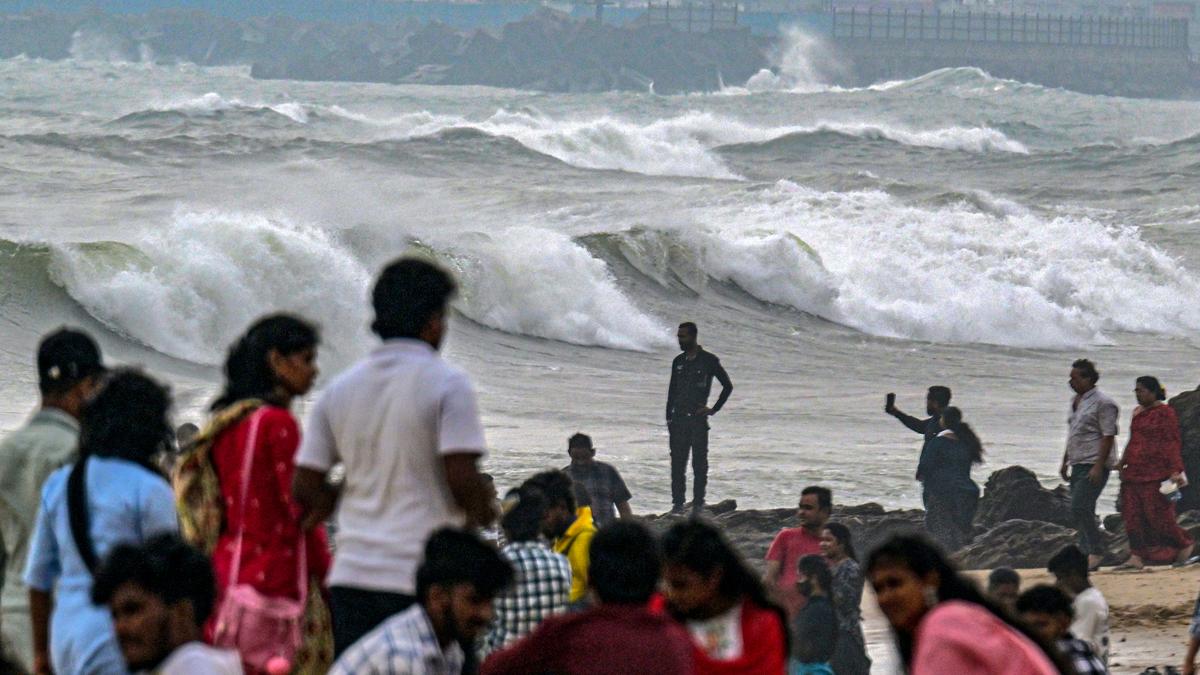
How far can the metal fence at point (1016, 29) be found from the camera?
100875 mm

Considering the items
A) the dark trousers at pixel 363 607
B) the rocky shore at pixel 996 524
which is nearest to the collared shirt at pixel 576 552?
the dark trousers at pixel 363 607

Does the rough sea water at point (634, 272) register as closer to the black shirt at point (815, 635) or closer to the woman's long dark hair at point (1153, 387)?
the woman's long dark hair at point (1153, 387)

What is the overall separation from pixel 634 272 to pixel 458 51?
264 feet

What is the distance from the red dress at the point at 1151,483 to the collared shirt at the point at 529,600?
5959 mm

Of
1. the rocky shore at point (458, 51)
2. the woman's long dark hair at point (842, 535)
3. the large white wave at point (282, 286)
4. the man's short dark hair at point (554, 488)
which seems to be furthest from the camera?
the rocky shore at point (458, 51)

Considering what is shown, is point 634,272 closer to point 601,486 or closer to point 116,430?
point 601,486

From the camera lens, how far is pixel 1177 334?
25.9 metres

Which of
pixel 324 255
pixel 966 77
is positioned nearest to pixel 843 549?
pixel 324 255

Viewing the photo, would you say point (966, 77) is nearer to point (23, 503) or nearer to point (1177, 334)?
point (1177, 334)

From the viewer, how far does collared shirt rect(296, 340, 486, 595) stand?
12.1ft

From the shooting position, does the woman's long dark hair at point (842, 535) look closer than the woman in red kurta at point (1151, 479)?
Yes

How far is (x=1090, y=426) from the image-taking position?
9.59 meters

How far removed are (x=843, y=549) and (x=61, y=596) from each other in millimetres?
3228

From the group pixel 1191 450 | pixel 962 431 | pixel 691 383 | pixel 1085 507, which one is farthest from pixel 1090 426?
pixel 691 383
